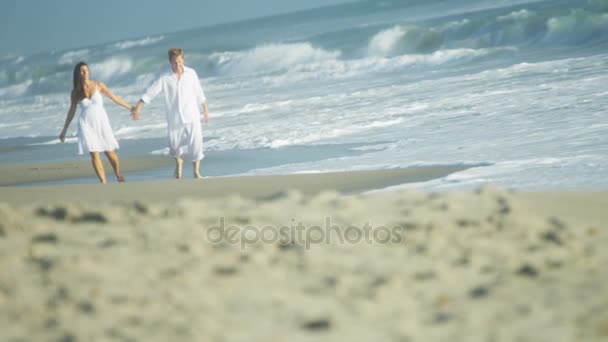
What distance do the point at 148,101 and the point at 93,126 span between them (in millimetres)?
651

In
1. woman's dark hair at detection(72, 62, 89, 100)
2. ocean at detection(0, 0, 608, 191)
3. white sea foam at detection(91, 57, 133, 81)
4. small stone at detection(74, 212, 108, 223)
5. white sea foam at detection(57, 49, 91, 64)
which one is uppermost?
white sea foam at detection(57, 49, 91, 64)

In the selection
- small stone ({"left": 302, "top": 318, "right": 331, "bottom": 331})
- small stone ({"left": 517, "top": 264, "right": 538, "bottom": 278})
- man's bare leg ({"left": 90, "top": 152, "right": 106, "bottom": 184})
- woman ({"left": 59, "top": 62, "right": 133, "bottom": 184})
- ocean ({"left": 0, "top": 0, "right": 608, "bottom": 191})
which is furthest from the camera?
man's bare leg ({"left": 90, "top": 152, "right": 106, "bottom": 184})

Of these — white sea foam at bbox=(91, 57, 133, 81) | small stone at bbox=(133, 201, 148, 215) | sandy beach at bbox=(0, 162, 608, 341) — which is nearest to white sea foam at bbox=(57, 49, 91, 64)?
white sea foam at bbox=(91, 57, 133, 81)

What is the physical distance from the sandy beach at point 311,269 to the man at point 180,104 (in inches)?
147

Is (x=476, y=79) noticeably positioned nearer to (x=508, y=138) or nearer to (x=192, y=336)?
(x=508, y=138)

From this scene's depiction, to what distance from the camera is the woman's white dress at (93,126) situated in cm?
860

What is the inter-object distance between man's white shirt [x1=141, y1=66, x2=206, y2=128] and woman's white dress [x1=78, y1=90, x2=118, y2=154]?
492mm

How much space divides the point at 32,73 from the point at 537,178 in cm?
4264

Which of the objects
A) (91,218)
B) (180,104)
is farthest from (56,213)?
(180,104)

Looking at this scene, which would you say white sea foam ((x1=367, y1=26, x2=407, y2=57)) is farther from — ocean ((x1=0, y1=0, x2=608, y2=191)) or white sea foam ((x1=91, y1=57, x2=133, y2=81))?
white sea foam ((x1=91, y1=57, x2=133, y2=81))

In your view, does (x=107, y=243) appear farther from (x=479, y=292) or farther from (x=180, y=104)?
(x=180, y=104)

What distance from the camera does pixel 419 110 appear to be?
12586 millimetres

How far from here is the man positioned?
29.2 feet

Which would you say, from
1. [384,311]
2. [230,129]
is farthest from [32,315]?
[230,129]
